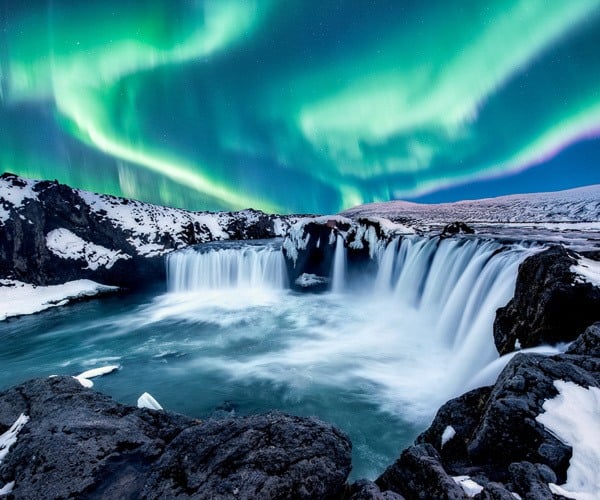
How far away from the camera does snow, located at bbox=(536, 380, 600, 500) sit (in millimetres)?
2211

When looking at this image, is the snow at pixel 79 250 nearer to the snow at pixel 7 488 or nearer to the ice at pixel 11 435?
the ice at pixel 11 435

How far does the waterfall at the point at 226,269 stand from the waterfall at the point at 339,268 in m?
4.60

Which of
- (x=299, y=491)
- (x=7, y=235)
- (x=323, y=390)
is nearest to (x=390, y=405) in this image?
(x=323, y=390)

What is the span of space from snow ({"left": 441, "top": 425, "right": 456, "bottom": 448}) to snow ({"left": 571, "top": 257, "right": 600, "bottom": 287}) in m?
3.55

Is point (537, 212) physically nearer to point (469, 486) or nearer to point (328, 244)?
point (328, 244)

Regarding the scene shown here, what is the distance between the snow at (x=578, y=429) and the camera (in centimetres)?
221

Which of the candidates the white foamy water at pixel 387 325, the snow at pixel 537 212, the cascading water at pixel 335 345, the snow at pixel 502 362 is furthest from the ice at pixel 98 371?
the snow at pixel 537 212

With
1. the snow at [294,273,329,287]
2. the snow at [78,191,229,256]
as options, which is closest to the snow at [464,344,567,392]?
the snow at [294,273,329,287]

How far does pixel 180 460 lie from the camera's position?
2570 mm

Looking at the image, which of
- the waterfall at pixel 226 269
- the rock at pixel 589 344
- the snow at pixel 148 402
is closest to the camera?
the rock at pixel 589 344

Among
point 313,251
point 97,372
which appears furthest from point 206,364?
point 313,251

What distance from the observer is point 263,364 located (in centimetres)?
1041

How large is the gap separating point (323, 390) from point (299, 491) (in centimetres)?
668

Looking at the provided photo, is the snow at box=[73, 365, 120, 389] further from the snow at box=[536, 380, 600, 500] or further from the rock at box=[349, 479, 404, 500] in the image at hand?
the snow at box=[536, 380, 600, 500]
